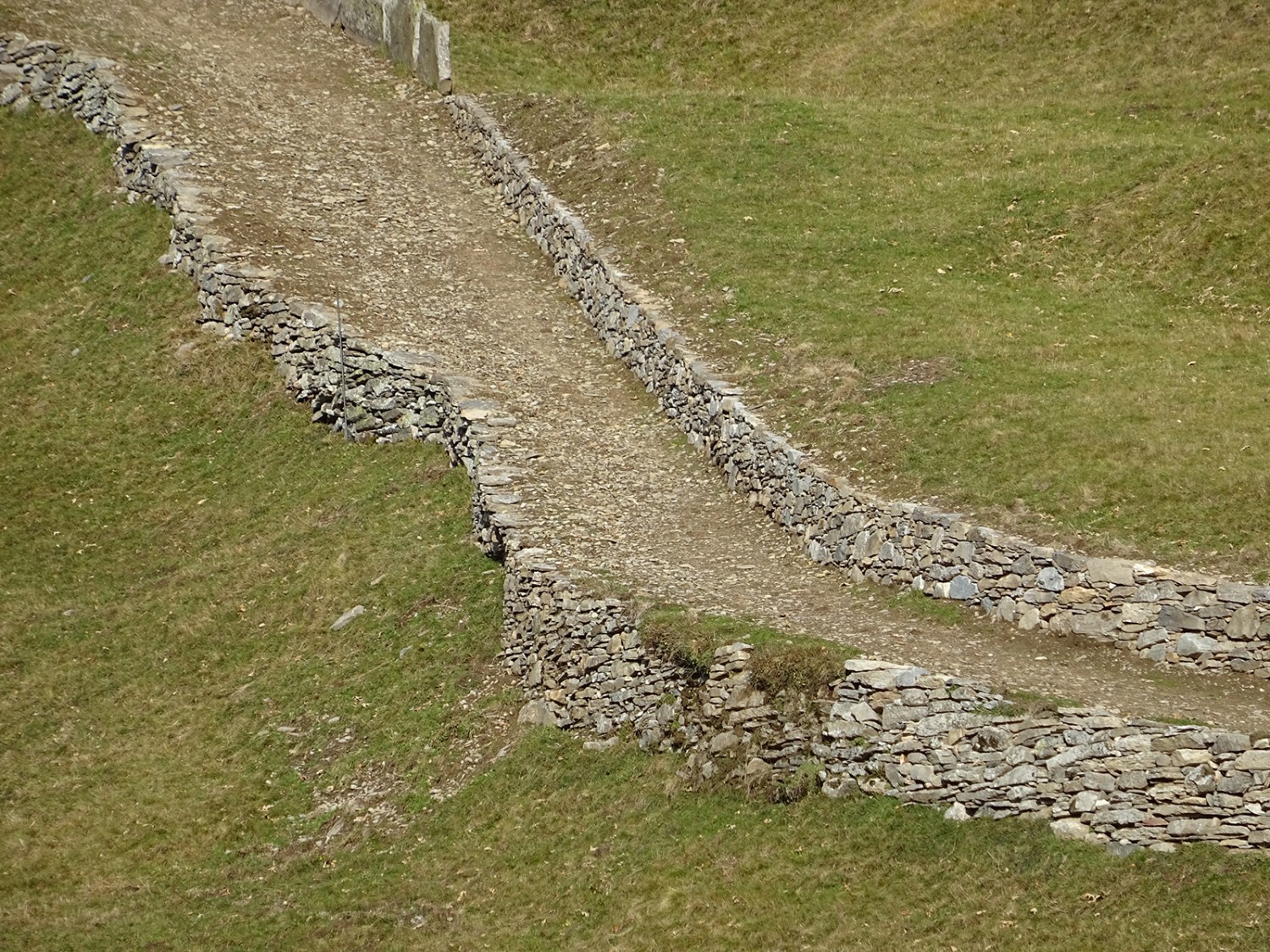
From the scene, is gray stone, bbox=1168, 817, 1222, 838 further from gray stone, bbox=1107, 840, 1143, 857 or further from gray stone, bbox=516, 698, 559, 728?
gray stone, bbox=516, 698, 559, 728

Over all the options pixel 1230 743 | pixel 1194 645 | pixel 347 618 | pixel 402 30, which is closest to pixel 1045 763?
pixel 1230 743

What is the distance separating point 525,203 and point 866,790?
2053 centimetres

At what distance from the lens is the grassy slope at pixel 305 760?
21328 millimetres

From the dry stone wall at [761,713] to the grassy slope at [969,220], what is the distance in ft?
6.67

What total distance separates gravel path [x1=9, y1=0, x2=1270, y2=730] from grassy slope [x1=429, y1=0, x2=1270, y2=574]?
6.55 feet

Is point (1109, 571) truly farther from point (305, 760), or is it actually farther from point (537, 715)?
point (305, 760)

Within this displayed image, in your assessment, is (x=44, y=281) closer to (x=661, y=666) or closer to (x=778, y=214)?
(x=778, y=214)

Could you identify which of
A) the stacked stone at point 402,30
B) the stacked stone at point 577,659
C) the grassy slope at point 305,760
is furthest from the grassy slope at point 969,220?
the grassy slope at point 305,760

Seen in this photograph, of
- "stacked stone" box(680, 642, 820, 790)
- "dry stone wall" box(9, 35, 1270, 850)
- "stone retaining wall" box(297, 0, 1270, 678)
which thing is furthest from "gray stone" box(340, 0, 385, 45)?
"stacked stone" box(680, 642, 820, 790)

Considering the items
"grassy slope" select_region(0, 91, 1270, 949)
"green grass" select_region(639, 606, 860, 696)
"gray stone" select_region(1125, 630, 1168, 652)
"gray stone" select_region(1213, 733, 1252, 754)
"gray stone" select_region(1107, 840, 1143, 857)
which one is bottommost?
"grassy slope" select_region(0, 91, 1270, 949)

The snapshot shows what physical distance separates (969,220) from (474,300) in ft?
35.3

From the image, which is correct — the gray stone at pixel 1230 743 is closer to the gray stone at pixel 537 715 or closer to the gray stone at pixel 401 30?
the gray stone at pixel 537 715

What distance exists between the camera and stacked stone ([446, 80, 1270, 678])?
74.0ft

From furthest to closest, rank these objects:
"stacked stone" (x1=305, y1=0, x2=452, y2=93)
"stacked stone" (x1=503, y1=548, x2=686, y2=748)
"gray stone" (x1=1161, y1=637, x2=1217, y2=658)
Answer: "stacked stone" (x1=305, y1=0, x2=452, y2=93) → "stacked stone" (x1=503, y1=548, x2=686, y2=748) → "gray stone" (x1=1161, y1=637, x2=1217, y2=658)
